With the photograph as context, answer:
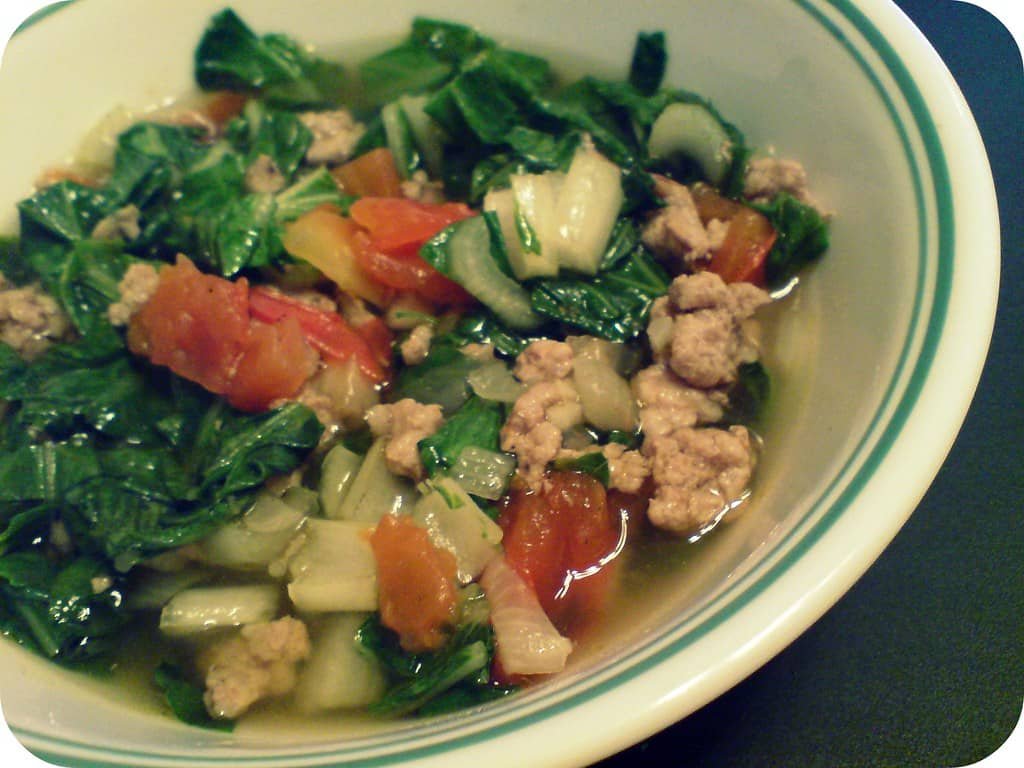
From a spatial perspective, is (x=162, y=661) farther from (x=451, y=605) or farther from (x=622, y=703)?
(x=622, y=703)

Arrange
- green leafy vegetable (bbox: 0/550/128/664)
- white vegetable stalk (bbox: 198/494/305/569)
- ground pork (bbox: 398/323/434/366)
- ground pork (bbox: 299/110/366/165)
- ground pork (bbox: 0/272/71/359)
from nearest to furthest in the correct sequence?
green leafy vegetable (bbox: 0/550/128/664), white vegetable stalk (bbox: 198/494/305/569), ground pork (bbox: 398/323/434/366), ground pork (bbox: 0/272/71/359), ground pork (bbox: 299/110/366/165)

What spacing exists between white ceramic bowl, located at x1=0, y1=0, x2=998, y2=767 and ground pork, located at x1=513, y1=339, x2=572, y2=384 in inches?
23.3

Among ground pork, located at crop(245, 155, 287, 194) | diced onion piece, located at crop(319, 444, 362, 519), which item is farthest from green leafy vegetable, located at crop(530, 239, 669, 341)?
ground pork, located at crop(245, 155, 287, 194)

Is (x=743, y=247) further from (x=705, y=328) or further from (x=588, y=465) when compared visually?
(x=588, y=465)

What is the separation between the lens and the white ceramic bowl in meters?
1.38

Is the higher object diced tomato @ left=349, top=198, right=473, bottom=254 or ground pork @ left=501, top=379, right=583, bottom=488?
diced tomato @ left=349, top=198, right=473, bottom=254

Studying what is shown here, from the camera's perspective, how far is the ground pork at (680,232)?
2365 mm

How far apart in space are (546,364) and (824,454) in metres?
0.76

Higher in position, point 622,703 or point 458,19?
point 458,19

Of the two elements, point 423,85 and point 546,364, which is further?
point 423,85

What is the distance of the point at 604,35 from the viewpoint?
111 inches

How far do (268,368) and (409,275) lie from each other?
496 mm

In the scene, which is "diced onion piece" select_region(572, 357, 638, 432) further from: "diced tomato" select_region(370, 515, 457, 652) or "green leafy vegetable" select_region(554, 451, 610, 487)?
"diced tomato" select_region(370, 515, 457, 652)

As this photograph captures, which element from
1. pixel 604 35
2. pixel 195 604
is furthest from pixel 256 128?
pixel 195 604
